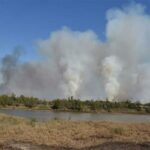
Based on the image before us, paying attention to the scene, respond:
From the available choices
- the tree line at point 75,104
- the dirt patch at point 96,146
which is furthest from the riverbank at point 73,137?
the tree line at point 75,104

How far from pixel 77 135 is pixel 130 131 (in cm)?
407

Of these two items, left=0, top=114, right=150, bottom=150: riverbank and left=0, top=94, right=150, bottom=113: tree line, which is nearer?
left=0, top=114, right=150, bottom=150: riverbank

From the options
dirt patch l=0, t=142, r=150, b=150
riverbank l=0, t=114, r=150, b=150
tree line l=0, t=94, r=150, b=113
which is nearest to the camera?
dirt patch l=0, t=142, r=150, b=150

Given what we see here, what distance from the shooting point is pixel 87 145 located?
19859 millimetres

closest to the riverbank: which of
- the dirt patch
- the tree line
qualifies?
the dirt patch

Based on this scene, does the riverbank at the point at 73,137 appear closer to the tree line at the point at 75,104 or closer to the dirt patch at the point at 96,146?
the dirt patch at the point at 96,146

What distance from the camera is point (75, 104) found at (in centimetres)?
14162

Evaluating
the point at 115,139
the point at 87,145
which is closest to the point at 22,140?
the point at 87,145

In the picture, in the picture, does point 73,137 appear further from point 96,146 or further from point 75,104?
point 75,104

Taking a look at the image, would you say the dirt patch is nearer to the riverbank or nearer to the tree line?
the riverbank

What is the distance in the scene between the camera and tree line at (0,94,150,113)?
13612 centimetres

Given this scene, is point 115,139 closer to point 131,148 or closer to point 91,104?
point 131,148

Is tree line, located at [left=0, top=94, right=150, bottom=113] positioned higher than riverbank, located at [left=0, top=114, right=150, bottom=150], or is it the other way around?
tree line, located at [left=0, top=94, right=150, bottom=113]

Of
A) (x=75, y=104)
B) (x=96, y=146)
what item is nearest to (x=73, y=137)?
(x=96, y=146)
